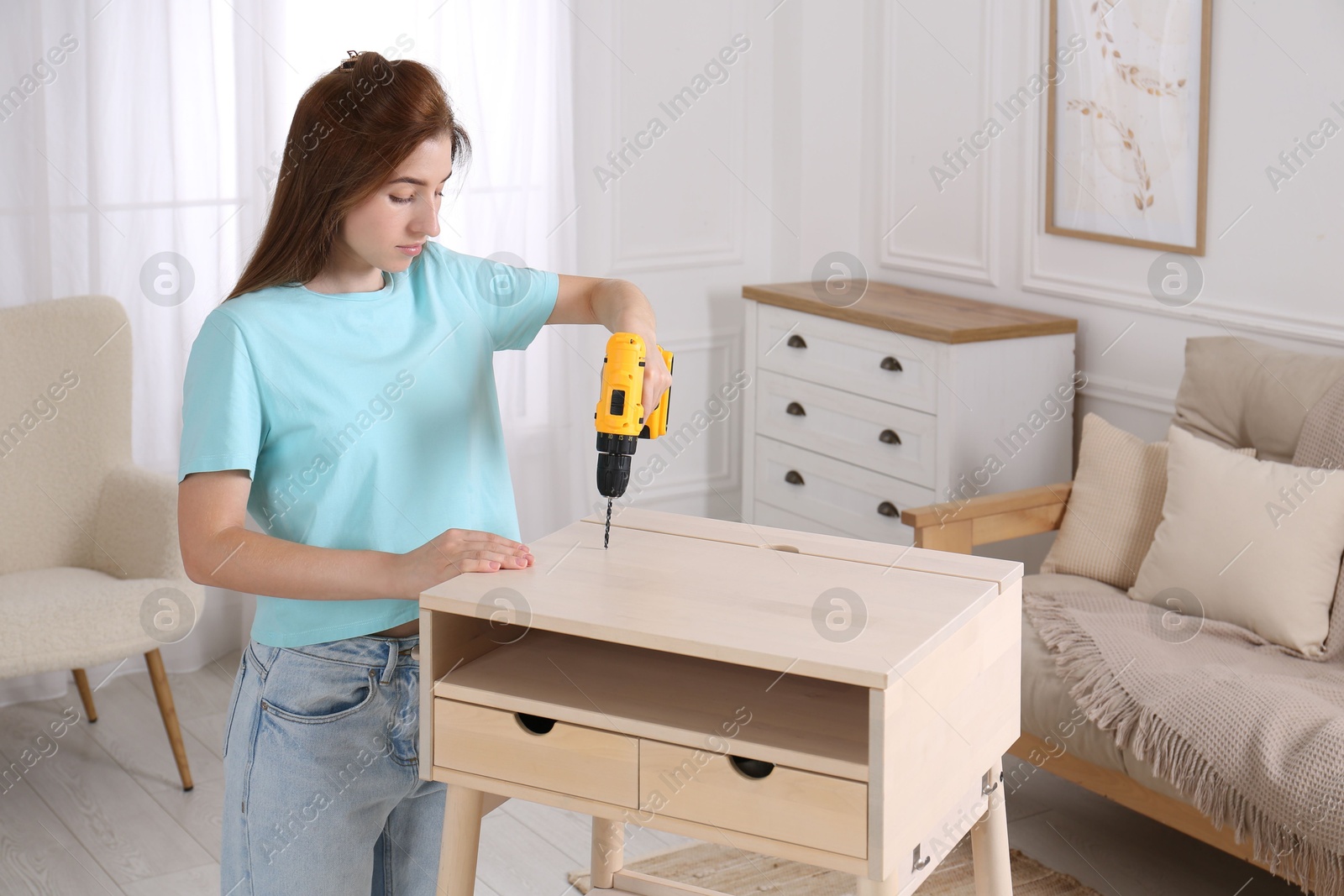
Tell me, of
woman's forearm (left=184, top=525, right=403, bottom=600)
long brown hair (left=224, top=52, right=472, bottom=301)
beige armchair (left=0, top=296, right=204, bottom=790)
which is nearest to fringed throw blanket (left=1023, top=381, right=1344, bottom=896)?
woman's forearm (left=184, top=525, right=403, bottom=600)

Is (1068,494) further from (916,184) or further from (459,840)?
(459,840)

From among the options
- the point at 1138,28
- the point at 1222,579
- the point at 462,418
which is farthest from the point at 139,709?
the point at 1138,28

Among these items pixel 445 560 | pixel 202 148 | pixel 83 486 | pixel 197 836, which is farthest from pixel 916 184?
pixel 445 560

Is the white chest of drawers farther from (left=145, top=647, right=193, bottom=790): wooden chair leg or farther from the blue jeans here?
the blue jeans

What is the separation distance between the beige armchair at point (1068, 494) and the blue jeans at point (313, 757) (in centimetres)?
161

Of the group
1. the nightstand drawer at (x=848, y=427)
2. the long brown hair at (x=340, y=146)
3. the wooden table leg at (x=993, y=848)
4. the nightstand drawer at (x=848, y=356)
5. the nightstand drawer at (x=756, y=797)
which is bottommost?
the wooden table leg at (x=993, y=848)

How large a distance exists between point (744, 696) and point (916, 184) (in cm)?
316

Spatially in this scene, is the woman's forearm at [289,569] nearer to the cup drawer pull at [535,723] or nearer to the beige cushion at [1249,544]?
the cup drawer pull at [535,723]

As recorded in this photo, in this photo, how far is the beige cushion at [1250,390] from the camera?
9.86 ft

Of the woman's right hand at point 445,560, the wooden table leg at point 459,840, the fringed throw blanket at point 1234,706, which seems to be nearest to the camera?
the woman's right hand at point 445,560

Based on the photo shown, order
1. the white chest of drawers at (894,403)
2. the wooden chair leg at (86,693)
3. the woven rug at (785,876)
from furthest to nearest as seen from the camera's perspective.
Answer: the white chest of drawers at (894,403) → the wooden chair leg at (86,693) → the woven rug at (785,876)

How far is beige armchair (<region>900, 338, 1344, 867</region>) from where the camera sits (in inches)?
106

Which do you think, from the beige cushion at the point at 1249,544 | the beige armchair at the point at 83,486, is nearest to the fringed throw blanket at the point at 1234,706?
the beige cushion at the point at 1249,544

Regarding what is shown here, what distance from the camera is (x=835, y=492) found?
4.18 meters
